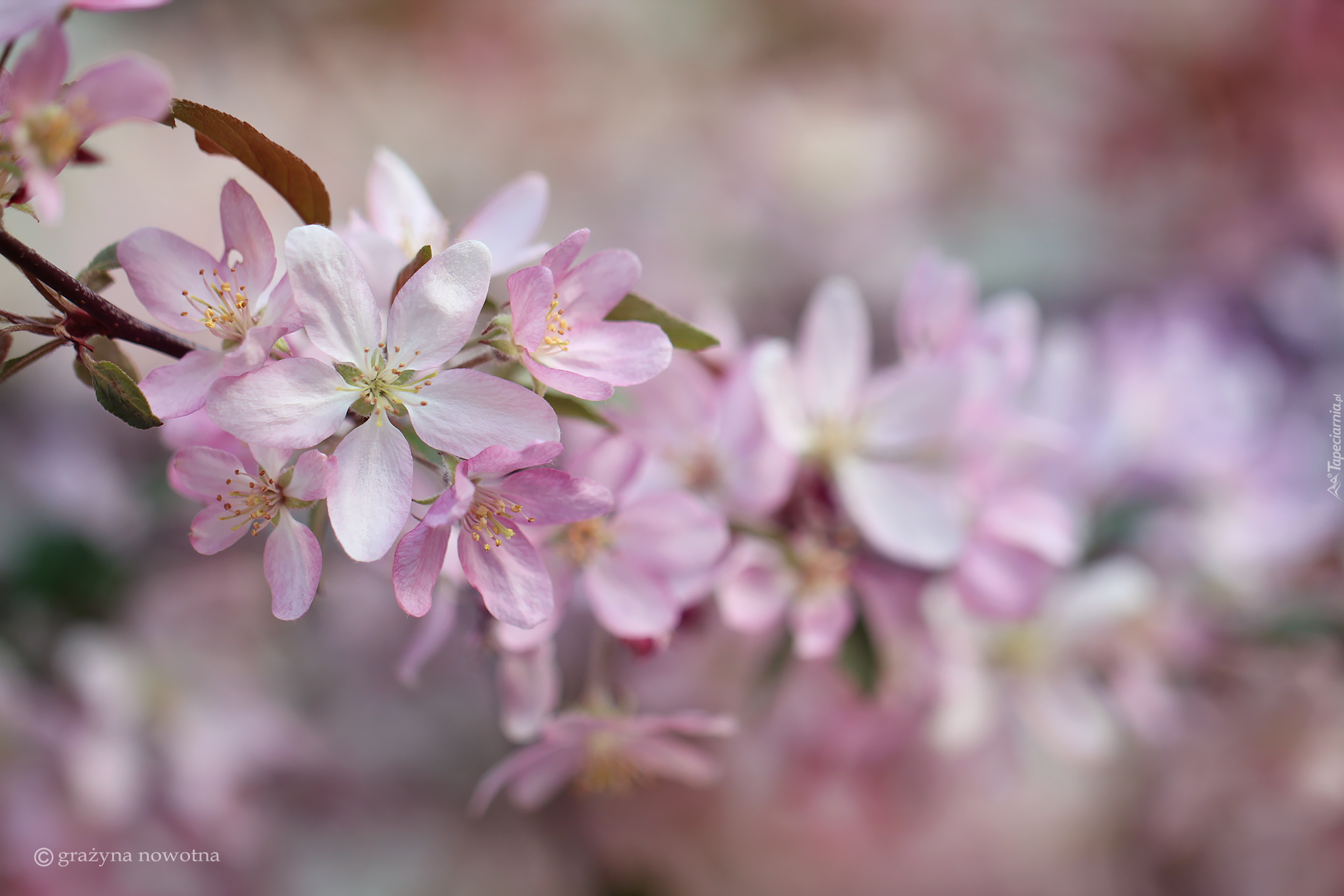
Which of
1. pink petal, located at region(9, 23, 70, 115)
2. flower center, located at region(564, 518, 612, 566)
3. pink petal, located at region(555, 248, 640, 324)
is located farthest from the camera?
flower center, located at region(564, 518, 612, 566)

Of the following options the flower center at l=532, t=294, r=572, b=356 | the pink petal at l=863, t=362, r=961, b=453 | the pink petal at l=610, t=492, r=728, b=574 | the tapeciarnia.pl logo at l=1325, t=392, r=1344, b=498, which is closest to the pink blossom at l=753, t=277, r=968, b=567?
the pink petal at l=863, t=362, r=961, b=453

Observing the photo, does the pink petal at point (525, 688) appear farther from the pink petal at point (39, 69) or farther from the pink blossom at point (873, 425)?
the pink petal at point (39, 69)

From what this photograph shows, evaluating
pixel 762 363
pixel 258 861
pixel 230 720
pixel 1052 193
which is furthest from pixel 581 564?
pixel 1052 193

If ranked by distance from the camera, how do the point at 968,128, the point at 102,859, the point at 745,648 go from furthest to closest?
the point at 968,128, the point at 745,648, the point at 102,859

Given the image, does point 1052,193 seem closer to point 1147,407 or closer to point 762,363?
point 1147,407

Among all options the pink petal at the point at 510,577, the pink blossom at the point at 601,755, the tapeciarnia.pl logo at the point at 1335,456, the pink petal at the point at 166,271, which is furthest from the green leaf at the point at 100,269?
the tapeciarnia.pl logo at the point at 1335,456

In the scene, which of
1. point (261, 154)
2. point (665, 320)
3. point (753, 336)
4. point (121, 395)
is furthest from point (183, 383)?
point (753, 336)

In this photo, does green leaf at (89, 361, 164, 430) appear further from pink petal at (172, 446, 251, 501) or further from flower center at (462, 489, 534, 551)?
flower center at (462, 489, 534, 551)
